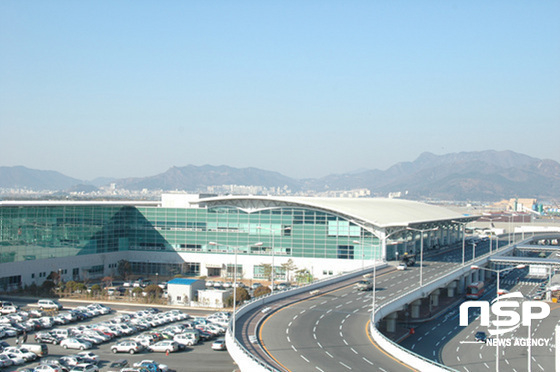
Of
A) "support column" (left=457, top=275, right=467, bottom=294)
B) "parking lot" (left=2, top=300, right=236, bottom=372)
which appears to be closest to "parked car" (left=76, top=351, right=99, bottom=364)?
"parking lot" (left=2, top=300, right=236, bottom=372)

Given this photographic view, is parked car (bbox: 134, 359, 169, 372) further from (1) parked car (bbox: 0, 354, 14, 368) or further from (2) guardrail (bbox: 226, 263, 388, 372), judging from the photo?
(1) parked car (bbox: 0, 354, 14, 368)

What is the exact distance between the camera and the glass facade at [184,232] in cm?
7469

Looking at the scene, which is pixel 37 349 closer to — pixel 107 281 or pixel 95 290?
pixel 95 290

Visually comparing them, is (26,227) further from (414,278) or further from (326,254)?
(414,278)

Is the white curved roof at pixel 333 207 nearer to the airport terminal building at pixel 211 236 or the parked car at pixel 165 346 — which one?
the airport terminal building at pixel 211 236

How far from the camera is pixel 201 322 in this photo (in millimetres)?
51000

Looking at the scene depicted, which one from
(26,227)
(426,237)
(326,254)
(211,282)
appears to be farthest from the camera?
(426,237)

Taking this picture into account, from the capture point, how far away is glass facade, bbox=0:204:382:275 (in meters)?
74.7

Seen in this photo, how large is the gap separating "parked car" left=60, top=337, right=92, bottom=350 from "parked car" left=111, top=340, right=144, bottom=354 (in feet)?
7.31

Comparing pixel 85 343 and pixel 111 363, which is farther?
pixel 85 343

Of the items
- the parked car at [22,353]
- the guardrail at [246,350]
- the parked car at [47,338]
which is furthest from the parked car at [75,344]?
the guardrail at [246,350]

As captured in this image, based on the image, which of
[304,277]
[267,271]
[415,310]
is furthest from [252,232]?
[415,310]

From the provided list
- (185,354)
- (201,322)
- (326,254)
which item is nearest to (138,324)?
(201,322)

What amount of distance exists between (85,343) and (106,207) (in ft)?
140
